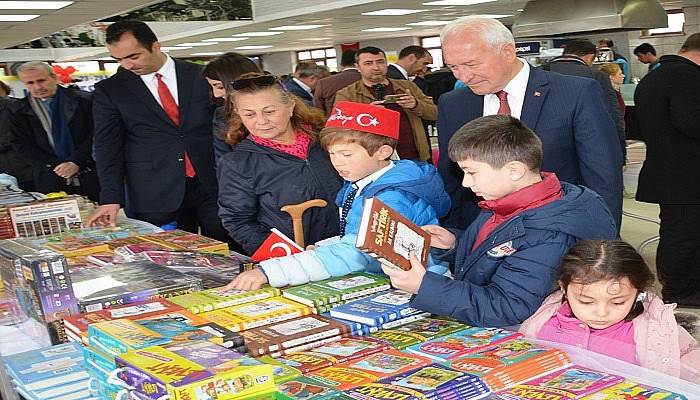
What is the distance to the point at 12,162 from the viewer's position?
6023mm

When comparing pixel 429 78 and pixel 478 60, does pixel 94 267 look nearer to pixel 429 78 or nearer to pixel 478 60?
pixel 478 60

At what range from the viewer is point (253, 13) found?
14477 millimetres

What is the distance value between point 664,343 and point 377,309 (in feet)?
2.21

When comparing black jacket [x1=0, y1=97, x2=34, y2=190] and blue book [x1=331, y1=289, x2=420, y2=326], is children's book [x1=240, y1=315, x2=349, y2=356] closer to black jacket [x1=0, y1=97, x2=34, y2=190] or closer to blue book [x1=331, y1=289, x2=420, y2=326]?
blue book [x1=331, y1=289, x2=420, y2=326]

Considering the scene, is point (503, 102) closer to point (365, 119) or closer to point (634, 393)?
point (365, 119)

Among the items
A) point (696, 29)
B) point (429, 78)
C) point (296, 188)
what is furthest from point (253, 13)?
point (296, 188)

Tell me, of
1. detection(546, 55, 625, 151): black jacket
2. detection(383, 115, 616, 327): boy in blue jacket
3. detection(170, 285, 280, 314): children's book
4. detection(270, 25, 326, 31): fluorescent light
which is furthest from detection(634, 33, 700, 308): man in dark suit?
detection(270, 25, 326, 31): fluorescent light

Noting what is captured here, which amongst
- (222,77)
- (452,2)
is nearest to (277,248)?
(222,77)

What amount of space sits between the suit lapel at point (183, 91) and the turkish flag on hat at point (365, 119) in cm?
157

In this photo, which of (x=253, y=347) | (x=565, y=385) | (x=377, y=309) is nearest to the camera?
(x=565, y=385)

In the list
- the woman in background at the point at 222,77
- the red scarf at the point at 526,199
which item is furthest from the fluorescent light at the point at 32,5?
the red scarf at the point at 526,199

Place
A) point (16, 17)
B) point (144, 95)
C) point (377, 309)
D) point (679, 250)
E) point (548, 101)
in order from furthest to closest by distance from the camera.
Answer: point (16, 17) → point (679, 250) → point (144, 95) → point (548, 101) → point (377, 309)

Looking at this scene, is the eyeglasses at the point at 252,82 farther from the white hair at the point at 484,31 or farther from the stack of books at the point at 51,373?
the stack of books at the point at 51,373

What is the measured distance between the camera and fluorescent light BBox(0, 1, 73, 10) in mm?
8440
